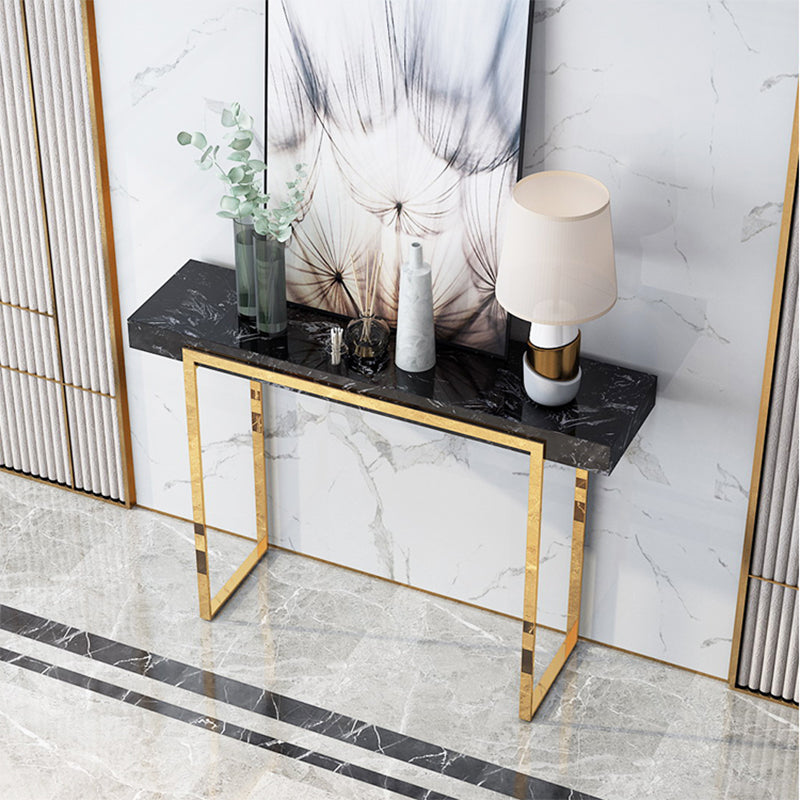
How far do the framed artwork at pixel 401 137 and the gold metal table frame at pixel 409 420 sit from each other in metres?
0.29

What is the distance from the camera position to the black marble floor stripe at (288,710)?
3012mm

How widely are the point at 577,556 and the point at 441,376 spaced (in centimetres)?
66

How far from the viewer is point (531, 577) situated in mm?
2953

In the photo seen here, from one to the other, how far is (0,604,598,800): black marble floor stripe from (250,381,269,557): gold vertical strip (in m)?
0.51

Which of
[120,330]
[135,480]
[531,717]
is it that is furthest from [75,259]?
[531,717]

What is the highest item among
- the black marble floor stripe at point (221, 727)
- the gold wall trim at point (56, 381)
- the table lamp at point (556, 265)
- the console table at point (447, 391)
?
the table lamp at point (556, 265)

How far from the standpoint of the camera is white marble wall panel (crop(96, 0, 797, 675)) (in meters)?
2.62

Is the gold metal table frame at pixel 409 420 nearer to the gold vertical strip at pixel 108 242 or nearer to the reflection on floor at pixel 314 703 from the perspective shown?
the reflection on floor at pixel 314 703

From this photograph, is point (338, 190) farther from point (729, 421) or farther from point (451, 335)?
point (729, 421)

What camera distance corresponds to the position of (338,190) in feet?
10.00

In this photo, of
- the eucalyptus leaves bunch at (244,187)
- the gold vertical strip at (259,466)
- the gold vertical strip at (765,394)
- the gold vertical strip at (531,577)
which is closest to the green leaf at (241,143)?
the eucalyptus leaves bunch at (244,187)

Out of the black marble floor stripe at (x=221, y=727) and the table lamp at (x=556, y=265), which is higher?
the table lamp at (x=556, y=265)

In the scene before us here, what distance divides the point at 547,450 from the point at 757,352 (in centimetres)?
54

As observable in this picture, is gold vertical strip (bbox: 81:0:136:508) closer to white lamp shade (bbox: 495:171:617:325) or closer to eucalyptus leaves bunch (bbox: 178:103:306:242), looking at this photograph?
eucalyptus leaves bunch (bbox: 178:103:306:242)
